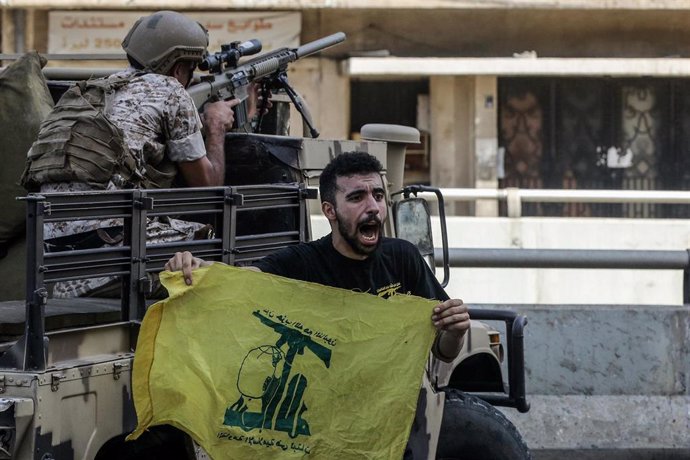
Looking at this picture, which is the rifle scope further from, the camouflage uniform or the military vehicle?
the camouflage uniform

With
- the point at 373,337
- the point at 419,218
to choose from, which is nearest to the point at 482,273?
the point at 419,218

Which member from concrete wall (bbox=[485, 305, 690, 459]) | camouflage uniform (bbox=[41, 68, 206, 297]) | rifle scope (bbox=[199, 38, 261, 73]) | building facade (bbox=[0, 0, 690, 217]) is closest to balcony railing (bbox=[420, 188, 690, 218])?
concrete wall (bbox=[485, 305, 690, 459])

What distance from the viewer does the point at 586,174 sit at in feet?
68.6

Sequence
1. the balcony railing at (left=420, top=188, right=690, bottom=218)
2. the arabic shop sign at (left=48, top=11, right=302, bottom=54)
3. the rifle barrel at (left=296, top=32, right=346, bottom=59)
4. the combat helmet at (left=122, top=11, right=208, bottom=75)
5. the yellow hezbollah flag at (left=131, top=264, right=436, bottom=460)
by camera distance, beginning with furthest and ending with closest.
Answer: the arabic shop sign at (left=48, top=11, right=302, bottom=54) → the balcony railing at (left=420, top=188, right=690, bottom=218) → the rifle barrel at (left=296, top=32, right=346, bottom=59) → the combat helmet at (left=122, top=11, right=208, bottom=75) → the yellow hezbollah flag at (left=131, top=264, right=436, bottom=460)

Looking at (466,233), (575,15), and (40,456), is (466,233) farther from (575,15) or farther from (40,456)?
(40,456)

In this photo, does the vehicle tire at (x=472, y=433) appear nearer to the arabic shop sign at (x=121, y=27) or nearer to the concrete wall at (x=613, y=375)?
the concrete wall at (x=613, y=375)

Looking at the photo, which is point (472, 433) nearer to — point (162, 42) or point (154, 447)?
point (154, 447)

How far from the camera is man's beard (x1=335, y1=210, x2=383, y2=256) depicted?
4.39 metres

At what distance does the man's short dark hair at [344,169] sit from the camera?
14.6ft

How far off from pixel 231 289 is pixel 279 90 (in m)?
2.91

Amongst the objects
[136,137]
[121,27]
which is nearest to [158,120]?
[136,137]

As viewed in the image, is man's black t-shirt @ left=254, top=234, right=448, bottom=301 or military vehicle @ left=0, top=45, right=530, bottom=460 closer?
military vehicle @ left=0, top=45, right=530, bottom=460

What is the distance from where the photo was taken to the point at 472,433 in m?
5.11

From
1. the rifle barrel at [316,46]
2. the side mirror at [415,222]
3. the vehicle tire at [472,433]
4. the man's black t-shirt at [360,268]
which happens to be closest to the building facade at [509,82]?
the rifle barrel at [316,46]
